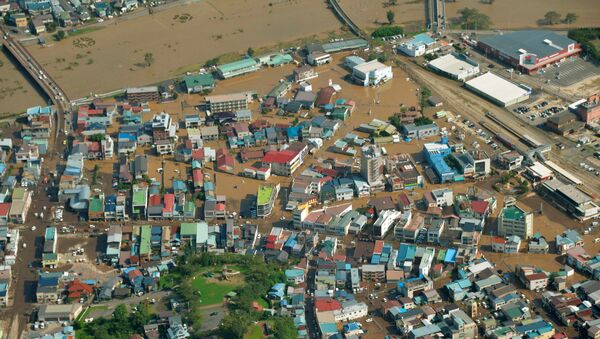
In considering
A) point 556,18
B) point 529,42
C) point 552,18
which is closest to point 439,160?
point 529,42

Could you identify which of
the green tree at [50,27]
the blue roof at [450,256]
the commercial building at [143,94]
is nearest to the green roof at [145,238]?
the blue roof at [450,256]

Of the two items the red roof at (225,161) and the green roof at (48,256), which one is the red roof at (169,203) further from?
the green roof at (48,256)

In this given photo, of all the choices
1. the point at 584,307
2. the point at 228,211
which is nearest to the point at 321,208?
the point at 228,211

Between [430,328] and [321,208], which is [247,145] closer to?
[321,208]

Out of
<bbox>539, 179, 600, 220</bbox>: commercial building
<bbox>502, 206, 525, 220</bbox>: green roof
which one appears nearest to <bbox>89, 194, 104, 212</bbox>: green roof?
<bbox>502, 206, 525, 220</bbox>: green roof

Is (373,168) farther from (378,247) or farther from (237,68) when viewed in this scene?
(237,68)
